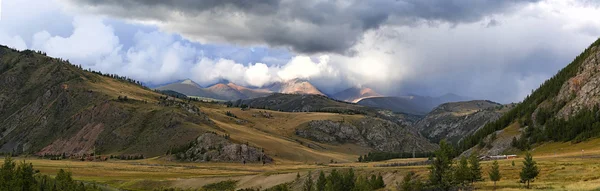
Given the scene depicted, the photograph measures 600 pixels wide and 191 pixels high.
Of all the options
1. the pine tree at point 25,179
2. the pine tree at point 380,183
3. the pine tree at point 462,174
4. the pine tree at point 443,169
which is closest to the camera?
the pine tree at point 462,174

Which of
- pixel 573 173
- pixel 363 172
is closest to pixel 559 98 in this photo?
pixel 363 172

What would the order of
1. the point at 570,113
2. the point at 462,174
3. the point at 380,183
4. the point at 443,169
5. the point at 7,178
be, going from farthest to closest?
1. the point at 570,113
2. the point at 7,178
3. the point at 380,183
4. the point at 443,169
5. the point at 462,174

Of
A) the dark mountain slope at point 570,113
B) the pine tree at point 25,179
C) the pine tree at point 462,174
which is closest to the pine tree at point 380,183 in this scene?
the pine tree at point 462,174

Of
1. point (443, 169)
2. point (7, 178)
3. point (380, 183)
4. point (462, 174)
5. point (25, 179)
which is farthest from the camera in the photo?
point (7, 178)

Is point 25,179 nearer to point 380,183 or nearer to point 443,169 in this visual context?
point 380,183

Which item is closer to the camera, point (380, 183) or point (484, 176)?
point (484, 176)

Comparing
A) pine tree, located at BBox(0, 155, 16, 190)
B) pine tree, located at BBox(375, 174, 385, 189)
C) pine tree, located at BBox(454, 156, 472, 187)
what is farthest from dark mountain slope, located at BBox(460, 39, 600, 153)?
pine tree, located at BBox(0, 155, 16, 190)

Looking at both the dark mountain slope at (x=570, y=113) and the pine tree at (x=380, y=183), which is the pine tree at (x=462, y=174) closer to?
the pine tree at (x=380, y=183)

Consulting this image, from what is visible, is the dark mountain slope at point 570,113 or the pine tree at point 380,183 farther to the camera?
the dark mountain slope at point 570,113

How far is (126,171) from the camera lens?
19838 cm

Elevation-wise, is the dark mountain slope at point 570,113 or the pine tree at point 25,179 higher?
the dark mountain slope at point 570,113

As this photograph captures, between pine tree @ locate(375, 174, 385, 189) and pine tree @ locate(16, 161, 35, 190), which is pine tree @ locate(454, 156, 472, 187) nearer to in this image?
pine tree @ locate(375, 174, 385, 189)

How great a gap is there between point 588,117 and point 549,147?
57.1 ft

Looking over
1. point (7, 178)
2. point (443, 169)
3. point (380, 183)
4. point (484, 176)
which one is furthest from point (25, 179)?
point (484, 176)
